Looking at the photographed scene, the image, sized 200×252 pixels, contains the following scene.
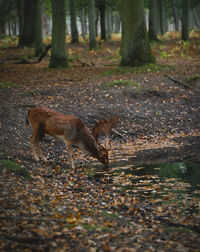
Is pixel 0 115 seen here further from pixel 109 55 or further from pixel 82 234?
pixel 109 55

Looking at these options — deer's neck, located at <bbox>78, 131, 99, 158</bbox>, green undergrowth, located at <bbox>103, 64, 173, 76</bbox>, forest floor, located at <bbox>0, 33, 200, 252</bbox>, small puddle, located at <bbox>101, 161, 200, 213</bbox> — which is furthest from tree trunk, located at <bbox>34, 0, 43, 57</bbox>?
small puddle, located at <bbox>101, 161, 200, 213</bbox>

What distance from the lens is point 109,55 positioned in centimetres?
2633

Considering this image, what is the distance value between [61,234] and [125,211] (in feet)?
5.85

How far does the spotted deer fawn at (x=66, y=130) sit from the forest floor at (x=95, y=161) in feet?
1.50

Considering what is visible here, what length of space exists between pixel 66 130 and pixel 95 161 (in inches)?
67.0

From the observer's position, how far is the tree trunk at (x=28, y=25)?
103 feet

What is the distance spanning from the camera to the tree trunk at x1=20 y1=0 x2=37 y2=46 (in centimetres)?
3145

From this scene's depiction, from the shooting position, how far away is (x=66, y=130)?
28.8ft

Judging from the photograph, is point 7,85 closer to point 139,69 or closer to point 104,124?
point 139,69

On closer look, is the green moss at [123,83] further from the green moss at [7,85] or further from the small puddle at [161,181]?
the small puddle at [161,181]

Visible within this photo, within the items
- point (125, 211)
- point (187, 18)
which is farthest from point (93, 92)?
point (187, 18)

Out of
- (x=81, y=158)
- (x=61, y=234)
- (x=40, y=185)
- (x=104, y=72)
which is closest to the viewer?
(x=61, y=234)

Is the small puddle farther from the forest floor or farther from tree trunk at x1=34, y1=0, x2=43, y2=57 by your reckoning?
tree trunk at x1=34, y1=0, x2=43, y2=57

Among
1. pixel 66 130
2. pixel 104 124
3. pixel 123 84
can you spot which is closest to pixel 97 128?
pixel 104 124
